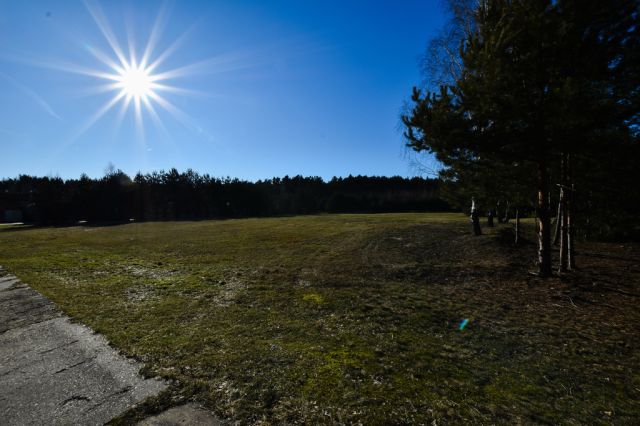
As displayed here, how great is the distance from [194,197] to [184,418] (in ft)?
212

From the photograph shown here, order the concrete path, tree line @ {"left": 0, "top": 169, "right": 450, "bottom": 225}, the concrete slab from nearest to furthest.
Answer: the concrete slab, the concrete path, tree line @ {"left": 0, "top": 169, "right": 450, "bottom": 225}

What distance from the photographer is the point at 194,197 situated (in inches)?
2472

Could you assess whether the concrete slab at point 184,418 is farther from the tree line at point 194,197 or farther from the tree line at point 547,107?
the tree line at point 194,197

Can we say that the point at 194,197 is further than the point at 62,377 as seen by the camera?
Yes

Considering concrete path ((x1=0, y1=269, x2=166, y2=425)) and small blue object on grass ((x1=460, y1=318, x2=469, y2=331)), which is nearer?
concrete path ((x1=0, y1=269, x2=166, y2=425))

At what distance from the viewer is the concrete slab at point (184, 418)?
3.48m

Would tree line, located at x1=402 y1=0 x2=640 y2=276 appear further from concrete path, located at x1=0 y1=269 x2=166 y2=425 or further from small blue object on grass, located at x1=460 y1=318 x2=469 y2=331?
concrete path, located at x1=0 y1=269 x2=166 y2=425

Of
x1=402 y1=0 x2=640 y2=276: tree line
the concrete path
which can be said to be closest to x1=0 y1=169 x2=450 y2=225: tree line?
x1=402 y1=0 x2=640 y2=276: tree line

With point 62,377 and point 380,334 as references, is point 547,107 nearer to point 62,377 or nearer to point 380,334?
point 380,334

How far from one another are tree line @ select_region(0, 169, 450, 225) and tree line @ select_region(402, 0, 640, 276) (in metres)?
40.6

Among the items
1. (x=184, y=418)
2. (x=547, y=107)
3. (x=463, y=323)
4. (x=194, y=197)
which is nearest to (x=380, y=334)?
(x=463, y=323)

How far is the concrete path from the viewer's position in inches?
148

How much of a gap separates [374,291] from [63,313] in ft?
26.6

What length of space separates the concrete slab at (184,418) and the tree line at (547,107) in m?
8.16
